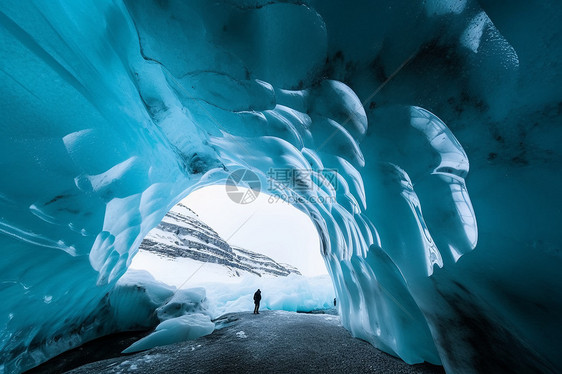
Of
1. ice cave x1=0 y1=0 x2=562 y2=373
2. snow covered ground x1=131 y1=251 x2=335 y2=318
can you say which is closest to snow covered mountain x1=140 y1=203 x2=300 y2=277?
snow covered ground x1=131 y1=251 x2=335 y2=318

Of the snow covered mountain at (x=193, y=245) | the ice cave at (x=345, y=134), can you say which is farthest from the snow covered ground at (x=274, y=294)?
the snow covered mountain at (x=193, y=245)

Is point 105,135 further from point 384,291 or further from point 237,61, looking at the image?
point 384,291

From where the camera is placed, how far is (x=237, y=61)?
190 centimetres

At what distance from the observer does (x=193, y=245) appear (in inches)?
935

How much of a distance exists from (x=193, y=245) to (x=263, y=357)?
23.8 m

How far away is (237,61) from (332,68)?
90 cm

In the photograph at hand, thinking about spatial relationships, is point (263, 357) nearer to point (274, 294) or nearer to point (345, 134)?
point (345, 134)

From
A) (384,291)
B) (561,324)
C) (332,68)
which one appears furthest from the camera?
(384,291)

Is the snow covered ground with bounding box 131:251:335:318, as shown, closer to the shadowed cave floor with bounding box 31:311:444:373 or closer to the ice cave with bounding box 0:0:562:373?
the shadowed cave floor with bounding box 31:311:444:373

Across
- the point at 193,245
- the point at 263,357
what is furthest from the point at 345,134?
the point at 193,245

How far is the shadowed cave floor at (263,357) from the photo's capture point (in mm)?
2479

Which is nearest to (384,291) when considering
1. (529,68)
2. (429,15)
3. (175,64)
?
(529,68)

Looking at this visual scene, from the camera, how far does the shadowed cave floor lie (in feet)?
8.13

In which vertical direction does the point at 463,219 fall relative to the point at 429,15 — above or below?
below
